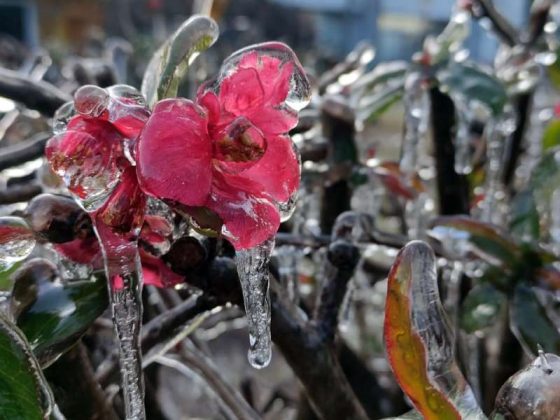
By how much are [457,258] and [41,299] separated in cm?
61

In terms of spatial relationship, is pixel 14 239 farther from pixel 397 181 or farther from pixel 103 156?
pixel 397 181

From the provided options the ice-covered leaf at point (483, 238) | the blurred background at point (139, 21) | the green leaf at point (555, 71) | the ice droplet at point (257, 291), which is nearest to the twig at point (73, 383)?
the ice droplet at point (257, 291)

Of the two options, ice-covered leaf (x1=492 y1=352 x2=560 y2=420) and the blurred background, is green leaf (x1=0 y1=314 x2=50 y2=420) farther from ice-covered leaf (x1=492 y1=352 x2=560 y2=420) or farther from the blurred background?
the blurred background

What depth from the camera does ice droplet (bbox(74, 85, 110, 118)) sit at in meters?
0.53

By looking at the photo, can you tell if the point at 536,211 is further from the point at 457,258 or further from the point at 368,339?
the point at 368,339

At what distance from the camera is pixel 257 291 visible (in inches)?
Result: 23.3

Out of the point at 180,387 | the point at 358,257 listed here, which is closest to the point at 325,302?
the point at 358,257

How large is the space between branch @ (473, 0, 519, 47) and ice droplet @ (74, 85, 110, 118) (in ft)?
3.82

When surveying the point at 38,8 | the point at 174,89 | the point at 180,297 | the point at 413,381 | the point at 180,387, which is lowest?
the point at 38,8

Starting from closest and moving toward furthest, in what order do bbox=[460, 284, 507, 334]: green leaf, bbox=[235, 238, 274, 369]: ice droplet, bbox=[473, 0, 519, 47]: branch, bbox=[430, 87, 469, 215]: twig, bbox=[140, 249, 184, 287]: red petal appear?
bbox=[235, 238, 274, 369]: ice droplet → bbox=[140, 249, 184, 287]: red petal → bbox=[460, 284, 507, 334]: green leaf → bbox=[430, 87, 469, 215]: twig → bbox=[473, 0, 519, 47]: branch

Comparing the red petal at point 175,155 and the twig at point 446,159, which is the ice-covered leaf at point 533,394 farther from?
the twig at point 446,159

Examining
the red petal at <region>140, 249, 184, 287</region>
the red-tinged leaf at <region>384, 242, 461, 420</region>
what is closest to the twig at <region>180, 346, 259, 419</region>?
the red petal at <region>140, 249, 184, 287</region>

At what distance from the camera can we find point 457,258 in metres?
1.08

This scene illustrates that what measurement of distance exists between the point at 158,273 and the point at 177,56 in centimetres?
19
